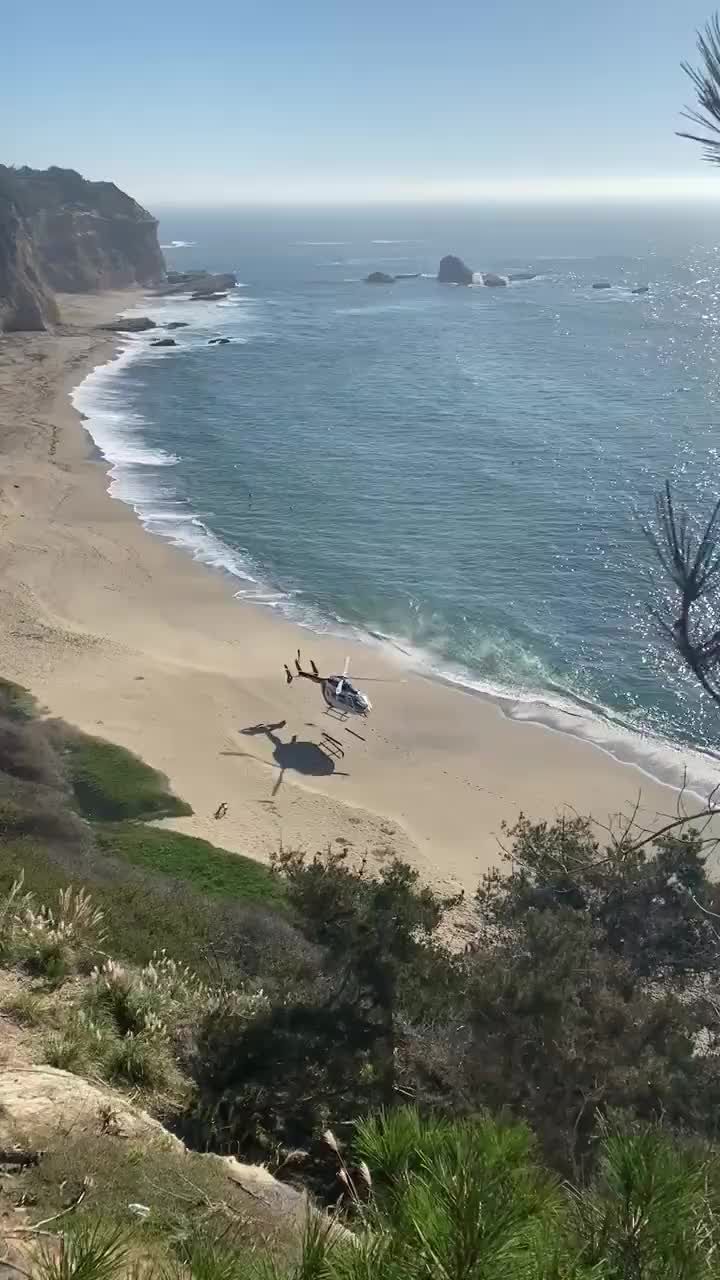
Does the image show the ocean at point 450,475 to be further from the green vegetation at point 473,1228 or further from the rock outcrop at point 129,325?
the green vegetation at point 473,1228

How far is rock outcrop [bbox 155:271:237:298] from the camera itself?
374 feet

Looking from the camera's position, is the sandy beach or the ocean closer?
the sandy beach

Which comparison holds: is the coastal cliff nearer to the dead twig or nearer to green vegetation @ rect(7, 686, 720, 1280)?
green vegetation @ rect(7, 686, 720, 1280)

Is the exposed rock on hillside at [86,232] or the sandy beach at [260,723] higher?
the exposed rock on hillside at [86,232]

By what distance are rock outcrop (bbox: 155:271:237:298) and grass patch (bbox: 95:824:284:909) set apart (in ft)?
347

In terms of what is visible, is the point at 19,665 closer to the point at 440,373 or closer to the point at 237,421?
the point at 237,421

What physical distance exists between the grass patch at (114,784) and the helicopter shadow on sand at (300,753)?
9.10 ft

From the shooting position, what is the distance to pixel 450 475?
45250mm

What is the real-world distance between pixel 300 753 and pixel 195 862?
674 cm

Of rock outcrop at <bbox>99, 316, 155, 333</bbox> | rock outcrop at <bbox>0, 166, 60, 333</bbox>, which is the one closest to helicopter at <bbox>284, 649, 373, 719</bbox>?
rock outcrop at <bbox>0, 166, 60, 333</bbox>

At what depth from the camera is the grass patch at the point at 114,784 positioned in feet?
64.0

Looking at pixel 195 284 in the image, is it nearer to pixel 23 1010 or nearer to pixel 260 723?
pixel 260 723

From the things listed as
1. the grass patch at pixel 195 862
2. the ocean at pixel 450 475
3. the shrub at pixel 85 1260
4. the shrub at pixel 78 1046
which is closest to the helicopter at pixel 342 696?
the ocean at pixel 450 475

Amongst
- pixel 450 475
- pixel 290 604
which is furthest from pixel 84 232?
pixel 290 604
